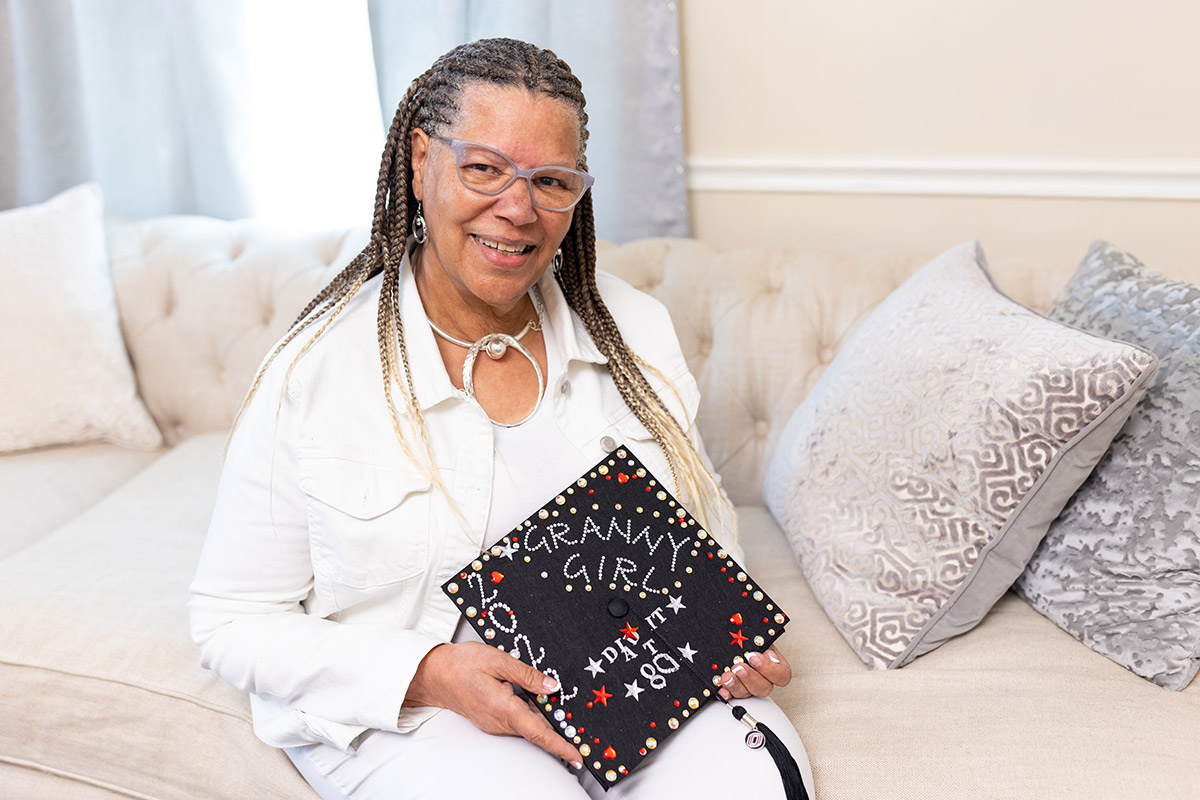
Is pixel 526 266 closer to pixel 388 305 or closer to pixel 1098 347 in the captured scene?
pixel 388 305

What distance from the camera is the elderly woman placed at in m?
1.04

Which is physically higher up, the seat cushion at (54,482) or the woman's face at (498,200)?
the woman's face at (498,200)

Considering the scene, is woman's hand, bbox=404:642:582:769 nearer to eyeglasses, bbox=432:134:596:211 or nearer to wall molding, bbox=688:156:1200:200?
eyeglasses, bbox=432:134:596:211

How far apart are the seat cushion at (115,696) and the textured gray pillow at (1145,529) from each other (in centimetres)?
102

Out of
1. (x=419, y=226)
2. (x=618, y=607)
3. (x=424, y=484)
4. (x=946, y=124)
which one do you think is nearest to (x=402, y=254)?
(x=419, y=226)

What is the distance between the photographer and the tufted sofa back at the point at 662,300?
1649 mm

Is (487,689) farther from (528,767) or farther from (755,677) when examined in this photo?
(755,677)

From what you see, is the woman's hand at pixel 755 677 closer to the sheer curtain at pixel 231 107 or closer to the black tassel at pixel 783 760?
the black tassel at pixel 783 760

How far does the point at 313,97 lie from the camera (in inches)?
86.5

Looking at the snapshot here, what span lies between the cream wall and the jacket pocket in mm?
1166

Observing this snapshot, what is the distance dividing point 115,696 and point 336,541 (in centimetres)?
45

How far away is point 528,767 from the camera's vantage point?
1.02 metres

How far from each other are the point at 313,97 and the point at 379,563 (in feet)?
4.78

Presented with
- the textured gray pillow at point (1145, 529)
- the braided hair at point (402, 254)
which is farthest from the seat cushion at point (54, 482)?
the textured gray pillow at point (1145, 529)
